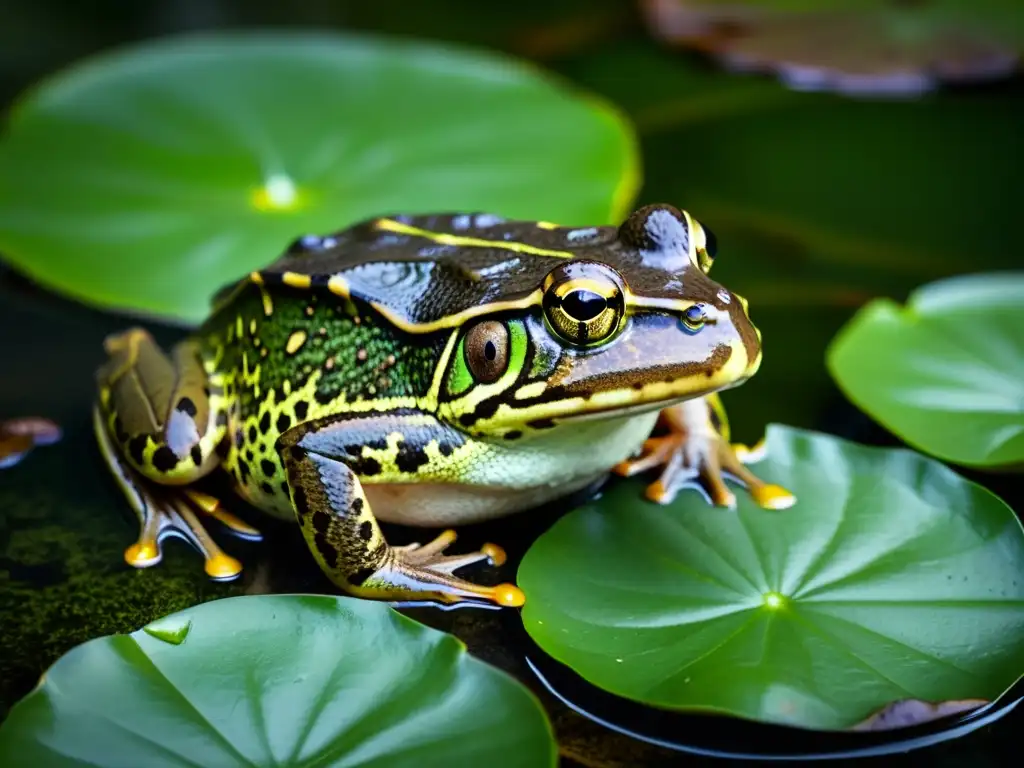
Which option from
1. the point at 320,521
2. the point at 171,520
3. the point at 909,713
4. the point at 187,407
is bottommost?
the point at 909,713

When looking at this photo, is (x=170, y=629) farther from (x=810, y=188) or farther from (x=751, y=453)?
(x=810, y=188)

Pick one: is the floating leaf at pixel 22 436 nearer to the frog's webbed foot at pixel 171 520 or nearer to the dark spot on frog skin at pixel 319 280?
the frog's webbed foot at pixel 171 520

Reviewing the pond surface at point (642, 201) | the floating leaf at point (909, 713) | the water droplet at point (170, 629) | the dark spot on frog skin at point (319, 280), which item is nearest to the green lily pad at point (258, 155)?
the pond surface at point (642, 201)

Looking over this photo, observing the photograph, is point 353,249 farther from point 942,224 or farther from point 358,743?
point 942,224

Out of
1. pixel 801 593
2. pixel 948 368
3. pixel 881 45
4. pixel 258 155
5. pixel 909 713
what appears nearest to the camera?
pixel 909 713

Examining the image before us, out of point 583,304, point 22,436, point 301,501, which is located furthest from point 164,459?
point 583,304

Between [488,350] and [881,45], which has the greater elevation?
[488,350]
